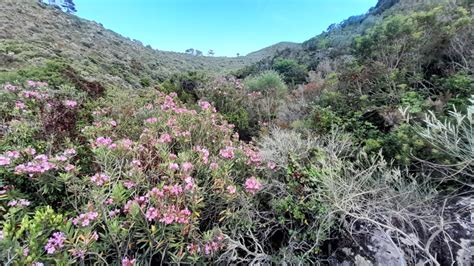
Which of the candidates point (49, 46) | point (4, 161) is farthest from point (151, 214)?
point (49, 46)

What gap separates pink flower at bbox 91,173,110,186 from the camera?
2326 mm

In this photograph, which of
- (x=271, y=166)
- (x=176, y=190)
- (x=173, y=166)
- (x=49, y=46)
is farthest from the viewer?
(x=49, y=46)

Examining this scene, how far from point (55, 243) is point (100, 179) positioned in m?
0.64

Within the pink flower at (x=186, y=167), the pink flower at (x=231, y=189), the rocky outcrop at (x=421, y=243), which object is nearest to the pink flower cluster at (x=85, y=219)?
the pink flower at (x=186, y=167)

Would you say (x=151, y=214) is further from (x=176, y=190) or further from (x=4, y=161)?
(x=4, y=161)

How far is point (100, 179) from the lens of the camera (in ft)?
7.73

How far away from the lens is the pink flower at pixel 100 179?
7.63 feet

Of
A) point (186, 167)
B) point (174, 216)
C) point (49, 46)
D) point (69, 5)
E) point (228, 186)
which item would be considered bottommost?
point (228, 186)

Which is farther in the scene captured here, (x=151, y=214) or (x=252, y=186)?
(x=252, y=186)

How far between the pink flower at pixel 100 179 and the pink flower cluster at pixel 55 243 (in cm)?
53

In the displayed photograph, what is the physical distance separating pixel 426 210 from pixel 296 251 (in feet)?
4.82

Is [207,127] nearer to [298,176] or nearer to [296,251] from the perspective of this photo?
[298,176]

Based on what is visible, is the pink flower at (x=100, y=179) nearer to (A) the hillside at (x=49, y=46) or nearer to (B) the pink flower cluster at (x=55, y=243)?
(B) the pink flower cluster at (x=55, y=243)

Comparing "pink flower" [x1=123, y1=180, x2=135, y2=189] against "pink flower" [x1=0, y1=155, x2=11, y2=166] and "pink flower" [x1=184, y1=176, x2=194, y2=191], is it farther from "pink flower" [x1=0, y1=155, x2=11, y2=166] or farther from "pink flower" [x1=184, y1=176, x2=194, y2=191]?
"pink flower" [x1=0, y1=155, x2=11, y2=166]
